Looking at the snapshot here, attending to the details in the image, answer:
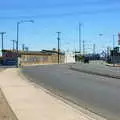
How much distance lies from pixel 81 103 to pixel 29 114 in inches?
208

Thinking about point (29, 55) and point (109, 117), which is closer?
point (109, 117)

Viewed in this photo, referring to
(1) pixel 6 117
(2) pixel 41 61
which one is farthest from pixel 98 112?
(2) pixel 41 61

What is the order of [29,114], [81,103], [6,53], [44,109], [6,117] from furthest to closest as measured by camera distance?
[6,53] → [81,103] → [44,109] → [29,114] → [6,117]

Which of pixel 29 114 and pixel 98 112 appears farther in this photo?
pixel 98 112

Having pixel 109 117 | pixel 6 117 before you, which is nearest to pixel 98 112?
pixel 109 117

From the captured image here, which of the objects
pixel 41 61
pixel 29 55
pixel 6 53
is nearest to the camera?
pixel 6 53

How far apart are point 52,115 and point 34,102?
4.45 meters

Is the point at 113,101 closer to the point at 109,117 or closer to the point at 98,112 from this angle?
the point at 98,112

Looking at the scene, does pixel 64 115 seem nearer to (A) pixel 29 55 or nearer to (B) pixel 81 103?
(B) pixel 81 103

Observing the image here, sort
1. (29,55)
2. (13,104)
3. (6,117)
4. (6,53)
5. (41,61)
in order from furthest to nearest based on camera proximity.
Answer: (41,61) < (29,55) < (6,53) < (13,104) < (6,117)

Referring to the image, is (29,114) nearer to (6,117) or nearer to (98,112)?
(6,117)

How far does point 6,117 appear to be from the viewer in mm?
13492

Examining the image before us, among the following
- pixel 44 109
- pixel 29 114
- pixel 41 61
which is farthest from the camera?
pixel 41 61

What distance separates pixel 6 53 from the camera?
124625mm
